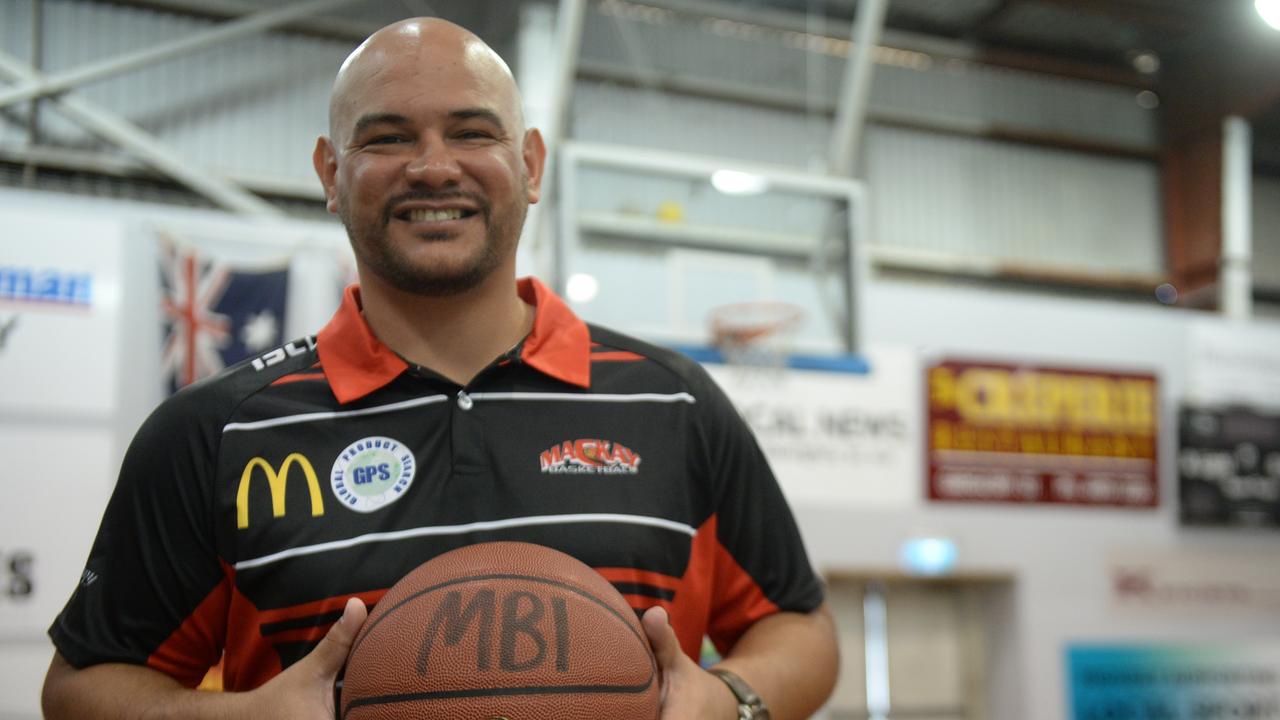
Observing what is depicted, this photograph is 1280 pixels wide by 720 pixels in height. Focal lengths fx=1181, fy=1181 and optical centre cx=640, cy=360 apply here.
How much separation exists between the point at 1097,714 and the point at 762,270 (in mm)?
2875

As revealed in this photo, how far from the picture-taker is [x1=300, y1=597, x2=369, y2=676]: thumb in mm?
1171

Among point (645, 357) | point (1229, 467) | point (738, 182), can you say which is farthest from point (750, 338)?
point (645, 357)

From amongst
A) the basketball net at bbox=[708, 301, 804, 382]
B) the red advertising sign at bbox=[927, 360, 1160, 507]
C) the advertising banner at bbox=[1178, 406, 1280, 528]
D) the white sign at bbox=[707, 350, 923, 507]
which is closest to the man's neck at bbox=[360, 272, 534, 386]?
the white sign at bbox=[707, 350, 923, 507]

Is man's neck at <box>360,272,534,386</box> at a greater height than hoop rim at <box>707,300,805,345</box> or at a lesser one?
lesser

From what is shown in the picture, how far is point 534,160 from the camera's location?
1531 mm

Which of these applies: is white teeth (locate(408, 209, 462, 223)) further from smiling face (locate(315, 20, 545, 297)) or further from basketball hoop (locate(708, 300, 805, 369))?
basketball hoop (locate(708, 300, 805, 369))

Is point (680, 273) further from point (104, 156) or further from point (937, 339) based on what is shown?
point (104, 156)

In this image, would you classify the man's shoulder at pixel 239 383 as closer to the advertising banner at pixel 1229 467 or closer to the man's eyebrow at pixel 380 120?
the man's eyebrow at pixel 380 120

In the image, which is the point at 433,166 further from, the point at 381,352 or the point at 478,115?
the point at 381,352

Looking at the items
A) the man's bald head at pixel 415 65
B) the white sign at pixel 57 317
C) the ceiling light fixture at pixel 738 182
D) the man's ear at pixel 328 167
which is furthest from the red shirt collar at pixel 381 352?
the ceiling light fixture at pixel 738 182

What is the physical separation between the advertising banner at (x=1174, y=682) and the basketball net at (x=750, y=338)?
228 cm

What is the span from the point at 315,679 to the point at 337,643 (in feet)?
0.13

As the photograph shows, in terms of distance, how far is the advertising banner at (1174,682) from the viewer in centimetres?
610

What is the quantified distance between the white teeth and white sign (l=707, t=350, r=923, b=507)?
4.10 m
